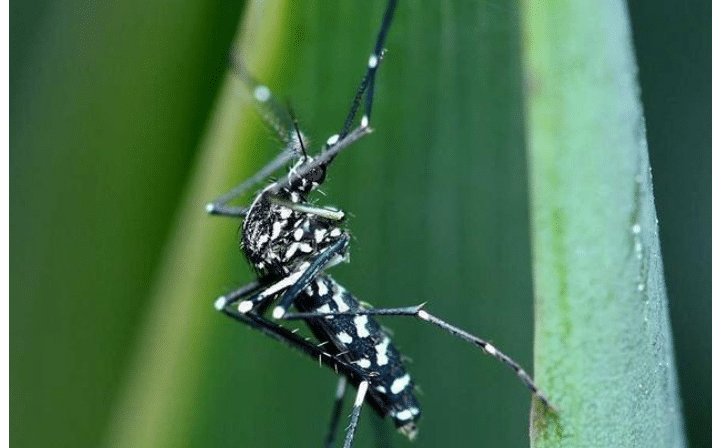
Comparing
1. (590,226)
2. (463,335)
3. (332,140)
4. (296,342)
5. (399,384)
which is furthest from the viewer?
(399,384)

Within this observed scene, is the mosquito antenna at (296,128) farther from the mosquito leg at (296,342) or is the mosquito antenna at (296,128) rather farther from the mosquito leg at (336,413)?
the mosquito leg at (336,413)

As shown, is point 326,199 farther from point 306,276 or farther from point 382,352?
point 382,352

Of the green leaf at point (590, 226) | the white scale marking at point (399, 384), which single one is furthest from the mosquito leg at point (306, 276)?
the green leaf at point (590, 226)

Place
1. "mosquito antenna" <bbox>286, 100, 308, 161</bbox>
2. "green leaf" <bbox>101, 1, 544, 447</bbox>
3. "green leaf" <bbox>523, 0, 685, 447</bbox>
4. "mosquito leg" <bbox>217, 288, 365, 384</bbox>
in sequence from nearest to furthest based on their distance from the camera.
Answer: "green leaf" <bbox>523, 0, 685, 447</bbox>
"green leaf" <bbox>101, 1, 544, 447</bbox>
"mosquito antenna" <bbox>286, 100, 308, 161</bbox>
"mosquito leg" <bbox>217, 288, 365, 384</bbox>

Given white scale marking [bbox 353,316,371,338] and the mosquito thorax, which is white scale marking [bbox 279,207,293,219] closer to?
the mosquito thorax

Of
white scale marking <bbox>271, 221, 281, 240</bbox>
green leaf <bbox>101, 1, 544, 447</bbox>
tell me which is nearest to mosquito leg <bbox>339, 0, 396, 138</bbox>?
green leaf <bbox>101, 1, 544, 447</bbox>

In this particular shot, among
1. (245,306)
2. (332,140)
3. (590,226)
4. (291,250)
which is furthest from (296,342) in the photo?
(590,226)
